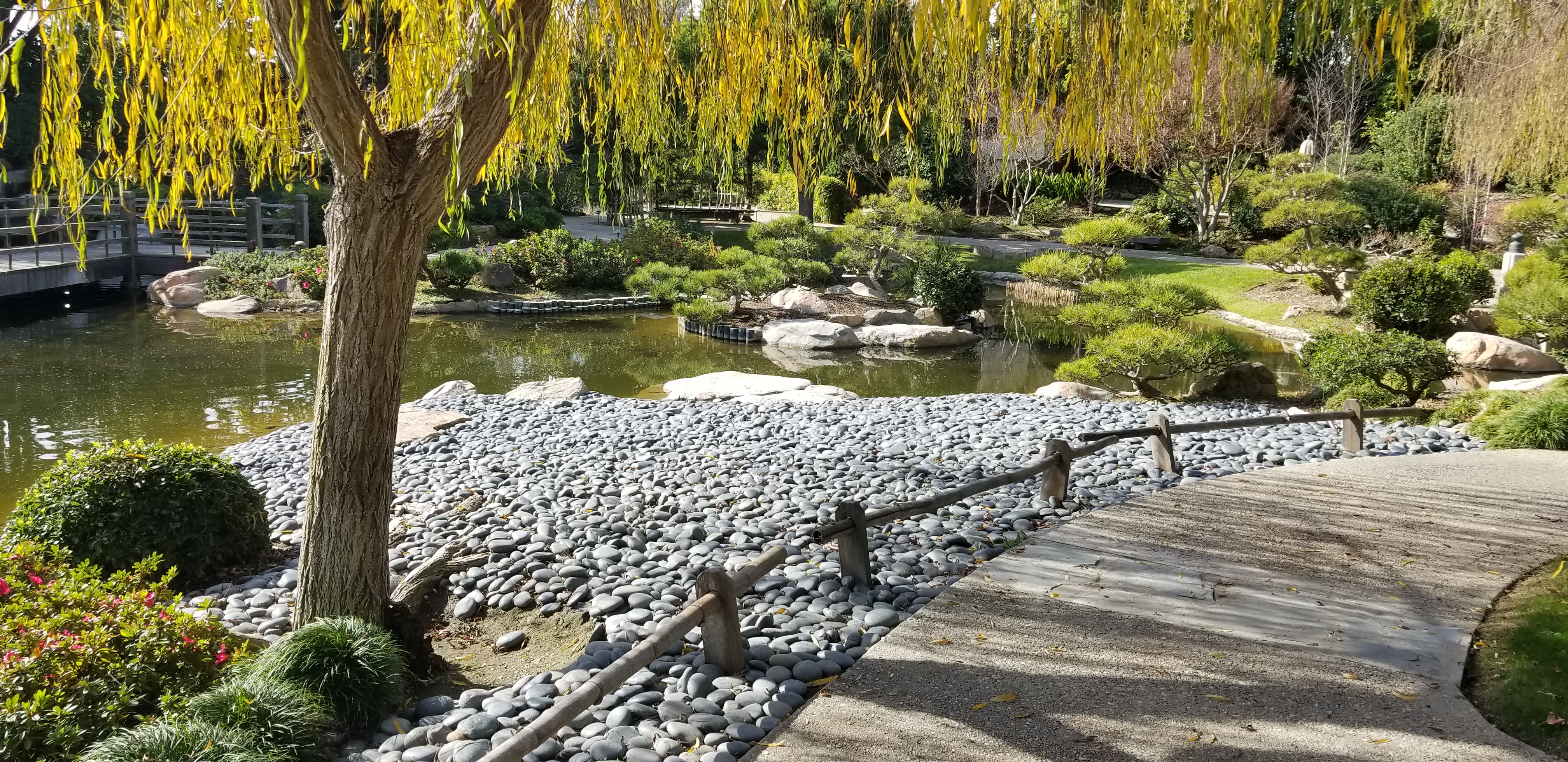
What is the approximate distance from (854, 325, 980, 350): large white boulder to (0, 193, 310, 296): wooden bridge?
883 cm

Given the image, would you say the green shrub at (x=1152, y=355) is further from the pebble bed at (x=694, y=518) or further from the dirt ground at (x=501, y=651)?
the dirt ground at (x=501, y=651)

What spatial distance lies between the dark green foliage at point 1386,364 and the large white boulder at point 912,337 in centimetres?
539

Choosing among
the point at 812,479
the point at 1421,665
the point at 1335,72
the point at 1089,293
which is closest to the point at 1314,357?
the point at 1089,293

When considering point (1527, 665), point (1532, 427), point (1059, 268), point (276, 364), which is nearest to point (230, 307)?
point (276, 364)

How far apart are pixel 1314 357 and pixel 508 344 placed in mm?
9376

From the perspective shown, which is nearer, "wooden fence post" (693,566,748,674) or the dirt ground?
"wooden fence post" (693,566,748,674)

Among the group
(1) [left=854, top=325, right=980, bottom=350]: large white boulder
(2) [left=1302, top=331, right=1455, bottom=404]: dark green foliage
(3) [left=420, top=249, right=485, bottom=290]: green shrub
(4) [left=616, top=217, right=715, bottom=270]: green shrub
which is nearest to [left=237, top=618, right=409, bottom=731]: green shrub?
(2) [left=1302, top=331, right=1455, bottom=404]: dark green foliage

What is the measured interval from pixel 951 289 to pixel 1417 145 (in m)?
12.3

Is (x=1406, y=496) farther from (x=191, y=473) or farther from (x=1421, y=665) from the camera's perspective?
(x=191, y=473)

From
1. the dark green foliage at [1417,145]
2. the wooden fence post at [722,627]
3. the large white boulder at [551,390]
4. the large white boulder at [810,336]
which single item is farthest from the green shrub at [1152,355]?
the dark green foliage at [1417,145]

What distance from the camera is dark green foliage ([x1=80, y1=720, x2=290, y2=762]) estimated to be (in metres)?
2.53

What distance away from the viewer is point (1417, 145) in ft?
68.8

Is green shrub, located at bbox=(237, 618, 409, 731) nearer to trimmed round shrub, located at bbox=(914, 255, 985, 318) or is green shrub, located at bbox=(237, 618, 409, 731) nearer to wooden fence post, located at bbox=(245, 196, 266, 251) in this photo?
trimmed round shrub, located at bbox=(914, 255, 985, 318)

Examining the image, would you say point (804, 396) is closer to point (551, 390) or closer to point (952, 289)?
point (551, 390)
